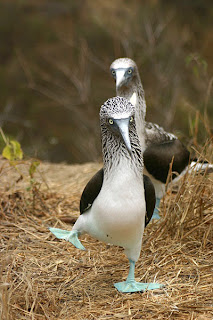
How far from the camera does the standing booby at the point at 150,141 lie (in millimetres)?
4023

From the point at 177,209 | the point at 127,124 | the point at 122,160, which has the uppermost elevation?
the point at 127,124

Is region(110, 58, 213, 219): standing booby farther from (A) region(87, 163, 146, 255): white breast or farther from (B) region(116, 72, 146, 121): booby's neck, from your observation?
(A) region(87, 163, 146, 255): white breast

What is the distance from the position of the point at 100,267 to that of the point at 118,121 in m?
1.19

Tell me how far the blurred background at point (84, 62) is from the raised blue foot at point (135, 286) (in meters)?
3.76

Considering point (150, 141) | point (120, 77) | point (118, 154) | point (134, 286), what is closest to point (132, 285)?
point (134, 286)

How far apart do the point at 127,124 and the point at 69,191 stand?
230cm

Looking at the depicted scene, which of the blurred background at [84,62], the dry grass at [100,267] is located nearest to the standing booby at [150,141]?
the dry grass at [100,267]

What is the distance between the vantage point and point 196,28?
398 inches

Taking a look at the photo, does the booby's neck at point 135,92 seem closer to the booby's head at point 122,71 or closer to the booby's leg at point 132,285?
the booby's head at point 122,71

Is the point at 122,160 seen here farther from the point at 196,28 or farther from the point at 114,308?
the point at 196,28

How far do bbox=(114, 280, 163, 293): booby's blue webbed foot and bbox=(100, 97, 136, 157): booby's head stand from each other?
87 cm

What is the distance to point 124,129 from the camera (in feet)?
8.36

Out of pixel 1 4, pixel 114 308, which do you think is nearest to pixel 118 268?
pixel 114 308

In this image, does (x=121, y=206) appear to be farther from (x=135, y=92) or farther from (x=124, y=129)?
(x=135, y=92)
